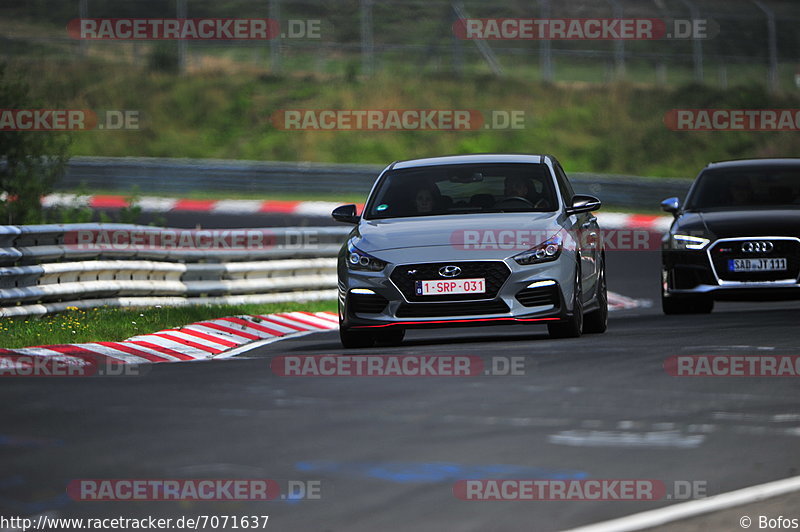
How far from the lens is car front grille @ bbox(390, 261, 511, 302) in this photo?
1233 cm

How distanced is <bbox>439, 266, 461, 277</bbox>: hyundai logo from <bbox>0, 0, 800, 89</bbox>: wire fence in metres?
27.3

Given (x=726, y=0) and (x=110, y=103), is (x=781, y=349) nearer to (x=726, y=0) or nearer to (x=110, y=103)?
(x=726, y=0)

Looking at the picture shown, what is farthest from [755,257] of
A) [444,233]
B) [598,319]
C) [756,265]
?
[444,233]

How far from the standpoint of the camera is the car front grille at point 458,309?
12.3 m

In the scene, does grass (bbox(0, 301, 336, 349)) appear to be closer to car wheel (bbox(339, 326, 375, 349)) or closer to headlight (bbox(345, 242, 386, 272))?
car wheel (bbox(339, 326, 375, 349))

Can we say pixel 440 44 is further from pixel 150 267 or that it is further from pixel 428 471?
pixel 428 471

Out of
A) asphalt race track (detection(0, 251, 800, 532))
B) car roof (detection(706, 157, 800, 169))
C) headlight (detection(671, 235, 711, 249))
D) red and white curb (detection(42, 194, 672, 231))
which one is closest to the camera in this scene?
asphalt race track (detection(0, 251, 800, 532))

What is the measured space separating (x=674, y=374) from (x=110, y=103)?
3943cm

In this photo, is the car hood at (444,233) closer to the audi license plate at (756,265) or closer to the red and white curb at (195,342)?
the red and white curb at (195,342)

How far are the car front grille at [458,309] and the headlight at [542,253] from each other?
39cm

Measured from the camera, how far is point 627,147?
149 feet

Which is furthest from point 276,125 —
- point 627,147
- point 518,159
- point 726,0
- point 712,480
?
point 712,480

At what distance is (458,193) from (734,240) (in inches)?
143

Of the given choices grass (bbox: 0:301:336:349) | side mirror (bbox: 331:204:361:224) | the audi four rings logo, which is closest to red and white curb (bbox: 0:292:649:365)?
grass (bbox: 0:301:336:349)
